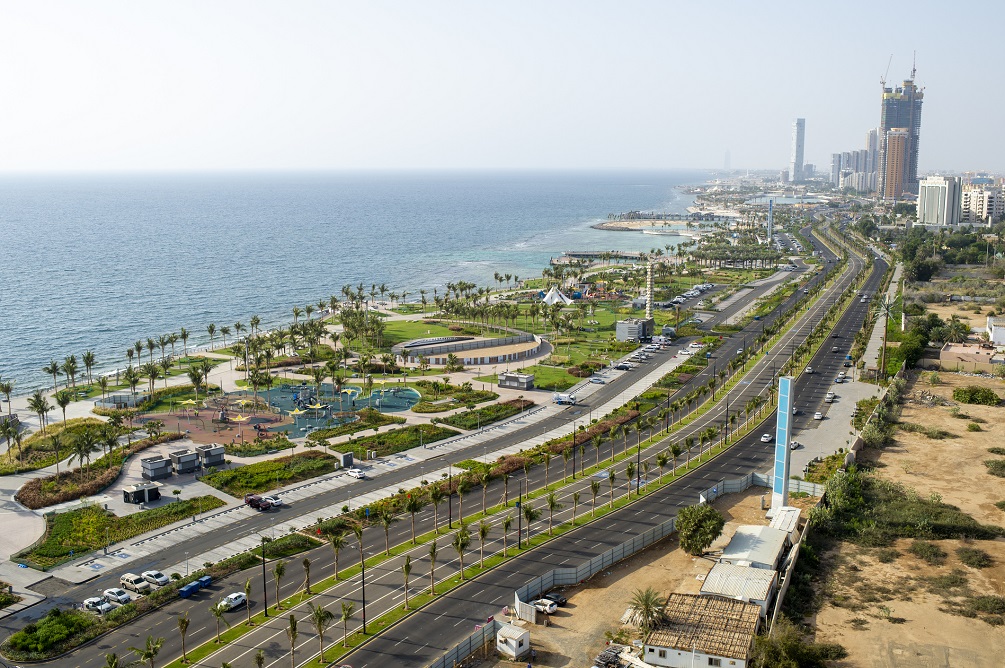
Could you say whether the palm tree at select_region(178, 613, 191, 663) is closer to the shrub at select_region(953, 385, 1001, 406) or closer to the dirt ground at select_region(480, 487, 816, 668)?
the dirt ground at select_region(480, 487, 816, 668)

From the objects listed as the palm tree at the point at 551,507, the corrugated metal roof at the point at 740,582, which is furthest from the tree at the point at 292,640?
the corrugated metal roof at the point at 740,582

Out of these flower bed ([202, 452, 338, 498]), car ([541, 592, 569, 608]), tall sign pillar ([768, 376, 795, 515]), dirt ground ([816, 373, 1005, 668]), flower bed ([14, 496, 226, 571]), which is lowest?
dirt ground ([816, 373, 1005, 668])

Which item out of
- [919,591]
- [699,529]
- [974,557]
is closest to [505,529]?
[699,529]

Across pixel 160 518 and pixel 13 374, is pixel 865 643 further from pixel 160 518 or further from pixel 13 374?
pixel 13 374

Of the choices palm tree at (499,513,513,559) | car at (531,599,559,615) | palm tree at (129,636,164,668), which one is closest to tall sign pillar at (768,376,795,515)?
palm tree at (499,513,513,559)

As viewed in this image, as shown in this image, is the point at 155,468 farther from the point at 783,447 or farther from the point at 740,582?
the point at 783,447

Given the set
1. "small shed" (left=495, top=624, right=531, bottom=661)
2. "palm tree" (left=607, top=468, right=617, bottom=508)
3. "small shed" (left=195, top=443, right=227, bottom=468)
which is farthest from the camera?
"small shed" (left=195, top=443, right=227, bottom=468)

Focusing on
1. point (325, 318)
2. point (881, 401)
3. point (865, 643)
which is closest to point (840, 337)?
point (881, 401)
